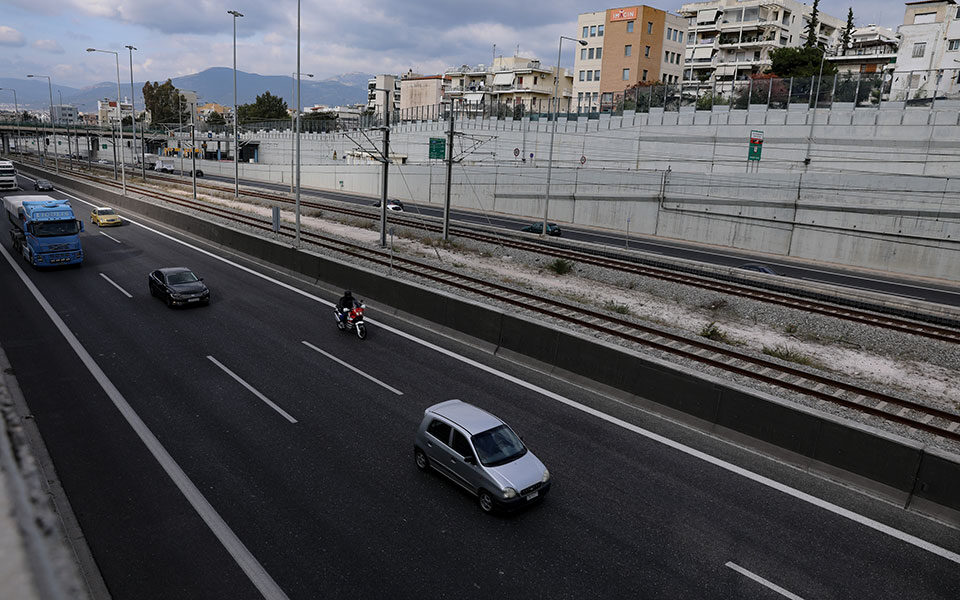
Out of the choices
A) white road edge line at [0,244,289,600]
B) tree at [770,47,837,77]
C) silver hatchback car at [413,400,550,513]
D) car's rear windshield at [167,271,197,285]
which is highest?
tree at [770,47,837,77]

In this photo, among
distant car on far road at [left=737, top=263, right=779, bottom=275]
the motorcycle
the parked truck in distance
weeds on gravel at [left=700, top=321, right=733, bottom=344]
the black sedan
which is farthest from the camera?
the parked truck in distance

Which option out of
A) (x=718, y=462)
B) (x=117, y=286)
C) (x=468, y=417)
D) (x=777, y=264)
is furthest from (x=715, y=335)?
(x=117, y=286)

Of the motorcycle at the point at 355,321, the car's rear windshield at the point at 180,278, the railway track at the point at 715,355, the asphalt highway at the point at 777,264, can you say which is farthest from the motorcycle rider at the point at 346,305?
the asphalt highway at the point at 777,264

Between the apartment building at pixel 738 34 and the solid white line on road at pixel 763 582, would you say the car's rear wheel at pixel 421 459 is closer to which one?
the solid white line on road at pixel 763 582

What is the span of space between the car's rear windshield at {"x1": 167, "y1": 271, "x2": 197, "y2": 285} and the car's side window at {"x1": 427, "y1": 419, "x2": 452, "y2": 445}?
15.1 metres

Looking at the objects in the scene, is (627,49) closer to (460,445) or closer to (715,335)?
(715,335)

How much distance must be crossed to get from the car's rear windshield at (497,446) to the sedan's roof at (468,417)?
0.40 ft

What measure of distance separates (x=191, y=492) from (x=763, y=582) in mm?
9802

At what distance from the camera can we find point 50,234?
27.0m

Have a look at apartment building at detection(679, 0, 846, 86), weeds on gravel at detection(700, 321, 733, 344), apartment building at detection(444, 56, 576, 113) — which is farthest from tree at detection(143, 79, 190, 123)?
weeds on gravel at detection(700, 321, 733, 344)

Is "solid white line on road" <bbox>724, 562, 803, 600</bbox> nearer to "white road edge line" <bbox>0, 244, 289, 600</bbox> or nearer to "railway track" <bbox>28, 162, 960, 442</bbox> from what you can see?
"white road edge line" <bbox>0, 244, 289, 600</bbox>

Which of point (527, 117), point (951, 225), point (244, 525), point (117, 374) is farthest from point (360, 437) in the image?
point (527, 117)

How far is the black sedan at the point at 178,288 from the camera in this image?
21734mm

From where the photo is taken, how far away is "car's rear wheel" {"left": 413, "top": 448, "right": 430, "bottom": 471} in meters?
12.0
